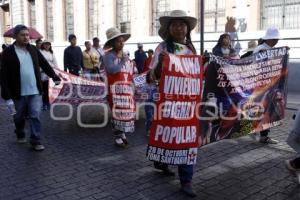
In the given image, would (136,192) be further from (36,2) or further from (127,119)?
(36,2)

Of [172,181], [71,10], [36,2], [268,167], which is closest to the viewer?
[172,181]

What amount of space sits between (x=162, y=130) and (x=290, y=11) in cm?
1032

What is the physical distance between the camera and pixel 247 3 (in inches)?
546

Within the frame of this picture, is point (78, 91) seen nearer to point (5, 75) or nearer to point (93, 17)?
point (5, 75)

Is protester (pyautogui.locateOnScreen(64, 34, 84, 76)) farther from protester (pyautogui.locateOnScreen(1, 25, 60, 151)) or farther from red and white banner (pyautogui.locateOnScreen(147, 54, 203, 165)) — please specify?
red and white banner (pyautogui.locateOnScreen(147, 54, 203, 165))

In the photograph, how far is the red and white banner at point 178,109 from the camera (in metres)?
4.29

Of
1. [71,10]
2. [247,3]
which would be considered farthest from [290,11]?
Result: [71,10]

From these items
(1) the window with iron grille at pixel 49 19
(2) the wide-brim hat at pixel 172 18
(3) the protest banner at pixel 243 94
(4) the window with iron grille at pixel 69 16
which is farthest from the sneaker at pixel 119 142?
(1) the window with iron grille at pixel 49 19

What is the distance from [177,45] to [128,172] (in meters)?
1.70

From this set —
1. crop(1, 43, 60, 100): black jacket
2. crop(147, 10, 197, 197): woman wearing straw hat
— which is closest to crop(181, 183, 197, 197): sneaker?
crop(147, 10, 197, 197): woman wearing straw hat

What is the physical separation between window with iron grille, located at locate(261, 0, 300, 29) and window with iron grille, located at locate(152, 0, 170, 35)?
438 centimetres

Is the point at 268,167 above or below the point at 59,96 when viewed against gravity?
below

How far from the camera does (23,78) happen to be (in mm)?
6164

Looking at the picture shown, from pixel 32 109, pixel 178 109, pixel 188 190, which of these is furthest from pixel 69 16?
pixel 188 190
